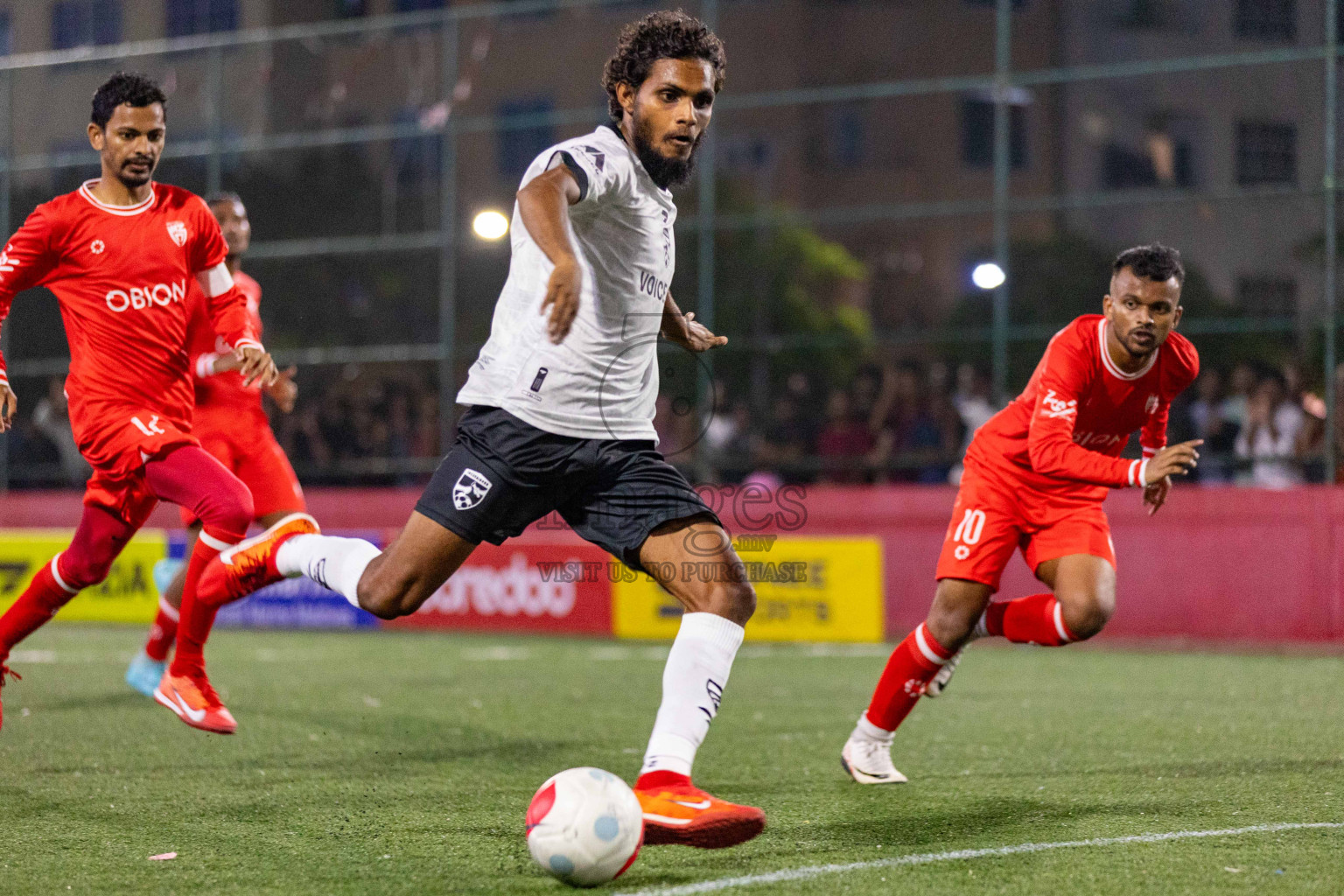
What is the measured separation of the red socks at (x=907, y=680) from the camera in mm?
5738

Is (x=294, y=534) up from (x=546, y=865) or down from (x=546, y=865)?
up

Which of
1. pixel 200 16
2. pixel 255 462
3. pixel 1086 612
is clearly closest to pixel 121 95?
pixel 255 462

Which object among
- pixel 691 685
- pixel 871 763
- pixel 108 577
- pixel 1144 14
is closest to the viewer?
pixel 691 685

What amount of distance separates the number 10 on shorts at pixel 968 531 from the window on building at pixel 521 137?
Result: 25.0 metres

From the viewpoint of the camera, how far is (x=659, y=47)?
4.36 metres

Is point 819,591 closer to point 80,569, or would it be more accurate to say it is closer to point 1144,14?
point 80,569

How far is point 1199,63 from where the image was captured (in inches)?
567

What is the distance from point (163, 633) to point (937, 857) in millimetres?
4718

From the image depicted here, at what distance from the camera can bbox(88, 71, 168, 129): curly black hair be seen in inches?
243

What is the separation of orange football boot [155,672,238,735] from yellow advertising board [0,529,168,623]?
919cm

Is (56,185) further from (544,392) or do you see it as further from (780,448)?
(544,392)

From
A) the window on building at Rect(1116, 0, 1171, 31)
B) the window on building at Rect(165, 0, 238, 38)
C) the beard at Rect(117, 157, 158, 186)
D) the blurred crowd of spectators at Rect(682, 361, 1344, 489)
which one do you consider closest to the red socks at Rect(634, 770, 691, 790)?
the beard at Rect(117, 157, 158, 186)

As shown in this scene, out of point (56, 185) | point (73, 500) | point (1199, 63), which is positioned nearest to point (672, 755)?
point (1199, 63)

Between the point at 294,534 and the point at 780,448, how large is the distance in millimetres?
11538
